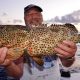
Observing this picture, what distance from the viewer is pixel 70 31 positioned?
16.9ft

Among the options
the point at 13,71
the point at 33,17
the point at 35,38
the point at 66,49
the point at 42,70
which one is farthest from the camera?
the point at 33,17

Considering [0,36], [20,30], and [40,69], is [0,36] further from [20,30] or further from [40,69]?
[40,69]

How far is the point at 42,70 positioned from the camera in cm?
654

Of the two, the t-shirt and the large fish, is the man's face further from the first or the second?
the large fish

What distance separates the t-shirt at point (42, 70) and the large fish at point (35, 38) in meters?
1.37

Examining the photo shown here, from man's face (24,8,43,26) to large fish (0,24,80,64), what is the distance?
5.76 ft

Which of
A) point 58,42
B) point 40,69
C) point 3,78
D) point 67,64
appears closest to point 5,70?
point 3,78

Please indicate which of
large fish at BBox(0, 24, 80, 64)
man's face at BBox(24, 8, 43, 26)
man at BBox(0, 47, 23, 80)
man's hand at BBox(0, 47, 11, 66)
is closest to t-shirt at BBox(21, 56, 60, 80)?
man at BBox(0, 47, 23, 80)

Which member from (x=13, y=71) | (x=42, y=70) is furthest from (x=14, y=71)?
(x=42, y=70)

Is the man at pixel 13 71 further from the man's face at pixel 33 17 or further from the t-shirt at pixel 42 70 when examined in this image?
the man's face at pixel 33 17

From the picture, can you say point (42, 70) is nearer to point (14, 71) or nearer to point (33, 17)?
point (14, 71)

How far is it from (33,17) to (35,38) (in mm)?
1992

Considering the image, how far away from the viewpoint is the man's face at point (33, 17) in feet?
22.9

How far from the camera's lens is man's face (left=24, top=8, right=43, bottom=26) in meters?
6.99
